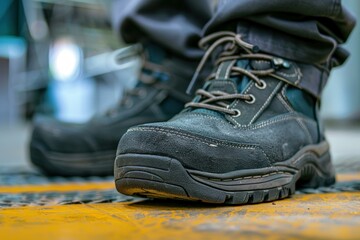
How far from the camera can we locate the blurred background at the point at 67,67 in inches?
213

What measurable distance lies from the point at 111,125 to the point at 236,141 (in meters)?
0.57

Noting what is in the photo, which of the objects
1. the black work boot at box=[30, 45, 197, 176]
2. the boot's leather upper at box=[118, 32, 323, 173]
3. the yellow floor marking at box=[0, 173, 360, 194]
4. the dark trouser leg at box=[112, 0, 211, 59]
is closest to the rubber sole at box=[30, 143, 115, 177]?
the black work boot at box=[30, 45, 197, 176]

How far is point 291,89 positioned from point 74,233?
0.47m

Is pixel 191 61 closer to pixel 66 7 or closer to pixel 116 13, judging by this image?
pixel 116 13

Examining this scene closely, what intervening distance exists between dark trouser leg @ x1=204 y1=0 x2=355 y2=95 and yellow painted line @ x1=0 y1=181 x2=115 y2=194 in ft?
1.39

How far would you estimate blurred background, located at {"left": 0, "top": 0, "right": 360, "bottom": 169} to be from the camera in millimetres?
5398

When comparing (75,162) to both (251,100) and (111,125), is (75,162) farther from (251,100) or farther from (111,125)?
(251,100)

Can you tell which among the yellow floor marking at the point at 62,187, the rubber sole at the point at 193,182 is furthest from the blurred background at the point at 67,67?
the rubber sole at the point at 193,182

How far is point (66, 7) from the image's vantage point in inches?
234

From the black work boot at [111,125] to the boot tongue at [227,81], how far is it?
14.8 inches

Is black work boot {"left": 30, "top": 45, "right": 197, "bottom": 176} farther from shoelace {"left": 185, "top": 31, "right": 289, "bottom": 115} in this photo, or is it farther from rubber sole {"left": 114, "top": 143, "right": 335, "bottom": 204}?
rubber sole {"left": 114, "top": 143, "right": 335, "bottom": 204}

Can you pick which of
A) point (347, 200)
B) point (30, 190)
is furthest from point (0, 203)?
point (347, 200)

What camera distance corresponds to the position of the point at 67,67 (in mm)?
6504

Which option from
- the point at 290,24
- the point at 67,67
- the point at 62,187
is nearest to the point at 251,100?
the point at 290,24
